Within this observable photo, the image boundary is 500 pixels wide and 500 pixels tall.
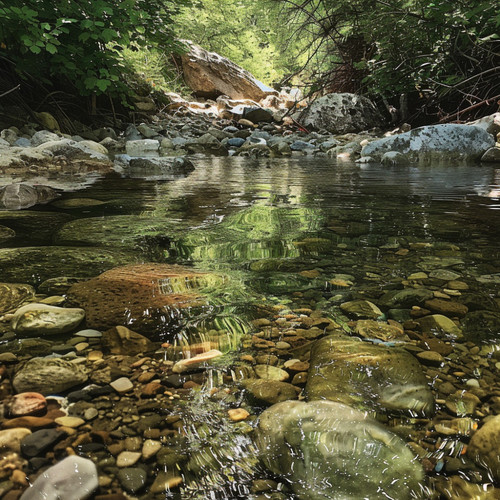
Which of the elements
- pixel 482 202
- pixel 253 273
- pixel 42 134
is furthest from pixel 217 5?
pixel 253 273

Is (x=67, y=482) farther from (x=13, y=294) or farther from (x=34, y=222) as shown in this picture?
(x=34, y=222)

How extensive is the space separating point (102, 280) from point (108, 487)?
37.9 inches

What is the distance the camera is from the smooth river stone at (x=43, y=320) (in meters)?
1.18

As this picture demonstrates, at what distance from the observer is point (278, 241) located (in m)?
2.18

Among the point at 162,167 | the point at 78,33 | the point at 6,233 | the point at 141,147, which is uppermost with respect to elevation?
the point at 78,33

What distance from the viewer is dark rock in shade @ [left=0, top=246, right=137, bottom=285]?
63.6 inches

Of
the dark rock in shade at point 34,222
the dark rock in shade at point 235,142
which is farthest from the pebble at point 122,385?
the dark rock in shade at point 235,142

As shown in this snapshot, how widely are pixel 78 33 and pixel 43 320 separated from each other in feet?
25.8

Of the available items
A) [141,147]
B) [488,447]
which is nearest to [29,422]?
[488,447]

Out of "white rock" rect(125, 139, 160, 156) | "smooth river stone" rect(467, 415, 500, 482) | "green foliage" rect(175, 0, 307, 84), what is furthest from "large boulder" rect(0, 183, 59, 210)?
"green foliage" rect(175, 0, 307, 84)

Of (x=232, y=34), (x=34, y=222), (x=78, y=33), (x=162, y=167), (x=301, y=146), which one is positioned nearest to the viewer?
(x=34, y=222)

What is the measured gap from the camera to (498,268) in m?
1.72

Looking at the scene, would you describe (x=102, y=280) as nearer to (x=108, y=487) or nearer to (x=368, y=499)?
(x=108, y=487)

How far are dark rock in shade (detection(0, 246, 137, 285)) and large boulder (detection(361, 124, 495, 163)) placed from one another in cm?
674
